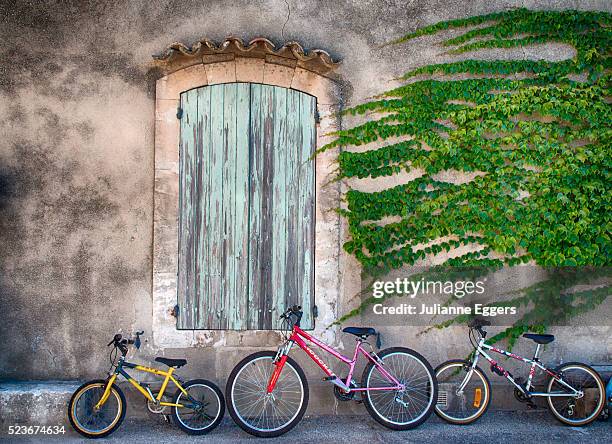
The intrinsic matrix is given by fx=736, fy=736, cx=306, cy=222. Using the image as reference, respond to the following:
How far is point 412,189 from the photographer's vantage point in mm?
7465

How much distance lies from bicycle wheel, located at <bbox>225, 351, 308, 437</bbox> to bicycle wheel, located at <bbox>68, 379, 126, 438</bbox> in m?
0.98

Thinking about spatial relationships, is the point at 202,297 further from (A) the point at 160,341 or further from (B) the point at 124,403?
(B) the point at 124,403

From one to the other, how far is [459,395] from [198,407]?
8.12 feet

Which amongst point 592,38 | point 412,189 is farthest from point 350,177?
point 592,38

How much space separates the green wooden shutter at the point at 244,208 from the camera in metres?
7.37

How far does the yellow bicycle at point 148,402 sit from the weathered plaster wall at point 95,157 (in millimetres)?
642

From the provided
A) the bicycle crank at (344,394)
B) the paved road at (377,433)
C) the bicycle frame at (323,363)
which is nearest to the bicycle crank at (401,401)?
the bicycle frame at (323,363)

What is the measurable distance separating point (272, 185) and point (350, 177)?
2.62 feet

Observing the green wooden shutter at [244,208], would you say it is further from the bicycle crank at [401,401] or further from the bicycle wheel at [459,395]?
the bicycle wheel at [459,395]

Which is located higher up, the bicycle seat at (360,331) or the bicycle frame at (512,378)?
the bicycle seat at (360,331)

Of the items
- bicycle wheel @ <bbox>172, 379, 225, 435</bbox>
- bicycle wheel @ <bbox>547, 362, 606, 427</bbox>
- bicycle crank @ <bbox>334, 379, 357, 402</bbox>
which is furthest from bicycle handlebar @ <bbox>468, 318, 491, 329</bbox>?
bicycle wheel @ <bbox>172, 379, 225, 435</bbox>

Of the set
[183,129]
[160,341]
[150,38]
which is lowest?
[160,341]

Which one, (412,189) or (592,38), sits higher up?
(592,38)

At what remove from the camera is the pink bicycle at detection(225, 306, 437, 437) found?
6.55m
